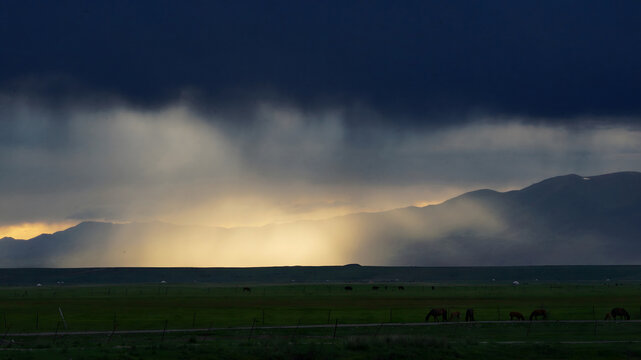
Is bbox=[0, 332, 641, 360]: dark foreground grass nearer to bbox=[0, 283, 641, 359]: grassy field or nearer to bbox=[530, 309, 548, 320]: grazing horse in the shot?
bbox=[0, 283, 641, 359]: grassy field

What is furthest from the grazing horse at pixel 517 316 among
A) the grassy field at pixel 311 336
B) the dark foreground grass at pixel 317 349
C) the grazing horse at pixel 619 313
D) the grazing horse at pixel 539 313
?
the dark foreground grass at pixel 317 349

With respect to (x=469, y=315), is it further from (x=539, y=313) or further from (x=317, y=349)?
(x=317, y=349)

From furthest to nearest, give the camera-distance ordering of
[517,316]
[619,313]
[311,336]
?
[517,316] < [619,313] < [311,336]

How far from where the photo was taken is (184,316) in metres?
88.4

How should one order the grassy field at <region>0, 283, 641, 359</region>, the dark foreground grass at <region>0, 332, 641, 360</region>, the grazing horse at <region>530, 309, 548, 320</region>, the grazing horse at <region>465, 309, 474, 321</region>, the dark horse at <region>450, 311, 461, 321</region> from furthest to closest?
the dark horse at <region>450, 311, 461, 321</region> < the grazing horse at <region>530, 309, 548, 320</region> < the grazing horse at <region>465, 309, 474, 321</region> < the grassy field at <region>0, 283, 641, 359</region> < the dark foreground grass at <region>0, 332, 641, 360</region>

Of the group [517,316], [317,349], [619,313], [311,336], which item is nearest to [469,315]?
[517,316]

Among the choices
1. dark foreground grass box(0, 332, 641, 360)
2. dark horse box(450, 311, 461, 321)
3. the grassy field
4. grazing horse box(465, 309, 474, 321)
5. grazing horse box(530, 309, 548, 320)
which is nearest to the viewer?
dark foreground grass box(0, 332, 641, 360)

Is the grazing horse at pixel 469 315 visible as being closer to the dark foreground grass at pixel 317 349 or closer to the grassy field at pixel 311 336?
the grassy field at pixel 311 336

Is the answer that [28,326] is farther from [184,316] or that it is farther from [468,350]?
[468,350]

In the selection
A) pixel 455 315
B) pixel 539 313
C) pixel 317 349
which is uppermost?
pixel 539 313

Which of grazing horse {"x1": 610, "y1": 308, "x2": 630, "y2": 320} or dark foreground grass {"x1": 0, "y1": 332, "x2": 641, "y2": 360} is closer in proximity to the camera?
dark foreground grass {"x1": 0, "y1": 332, "x2": 641, "y2": 360}

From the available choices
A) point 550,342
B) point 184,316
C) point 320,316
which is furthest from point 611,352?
point 184,316

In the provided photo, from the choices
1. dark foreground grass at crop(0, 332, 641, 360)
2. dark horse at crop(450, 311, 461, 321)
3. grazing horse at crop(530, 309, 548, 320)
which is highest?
grazing horse at crop(530, 309, 548, 320)

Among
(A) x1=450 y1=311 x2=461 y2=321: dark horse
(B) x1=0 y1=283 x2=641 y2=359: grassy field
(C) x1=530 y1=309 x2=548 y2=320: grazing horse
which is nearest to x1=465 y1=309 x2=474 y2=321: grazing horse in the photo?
(A) x1=450 y1=311 x2=461 y2=321: dark horse
